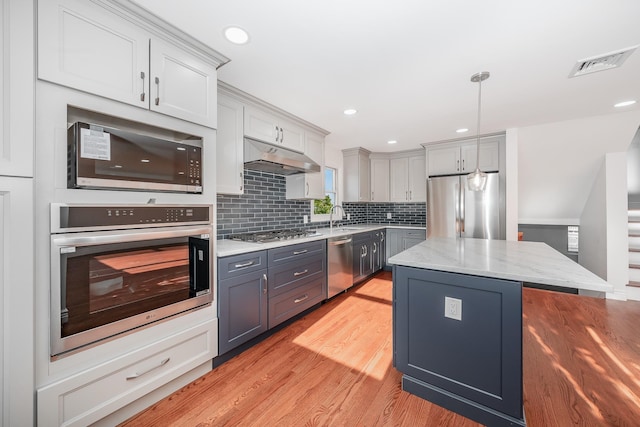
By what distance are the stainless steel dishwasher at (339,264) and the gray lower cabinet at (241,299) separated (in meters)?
1.14

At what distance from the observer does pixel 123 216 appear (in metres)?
1.44

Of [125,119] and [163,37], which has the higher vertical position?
[163,37]

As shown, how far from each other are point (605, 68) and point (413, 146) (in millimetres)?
2745

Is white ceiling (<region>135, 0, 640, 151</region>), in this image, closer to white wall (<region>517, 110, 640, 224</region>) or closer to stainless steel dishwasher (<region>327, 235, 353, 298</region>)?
white wall (<region>517, 110, 640, 224</region>)

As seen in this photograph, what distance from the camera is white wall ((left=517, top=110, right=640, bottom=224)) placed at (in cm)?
329

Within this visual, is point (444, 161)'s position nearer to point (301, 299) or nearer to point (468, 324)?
point (301, 299)

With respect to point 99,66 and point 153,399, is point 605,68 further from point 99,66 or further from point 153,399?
point 153,399

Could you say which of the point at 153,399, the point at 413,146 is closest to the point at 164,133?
the point at 153,399

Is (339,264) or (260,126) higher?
(260,126)

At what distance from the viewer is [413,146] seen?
15.7 ft

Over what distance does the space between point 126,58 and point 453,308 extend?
2.42 m

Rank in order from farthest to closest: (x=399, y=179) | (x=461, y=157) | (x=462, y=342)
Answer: (x=399, y=179) → (x=461, y=157) → (x=462, y=342)

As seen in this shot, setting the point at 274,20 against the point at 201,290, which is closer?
the point at 274,20

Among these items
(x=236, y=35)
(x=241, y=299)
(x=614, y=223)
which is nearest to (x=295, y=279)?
(x=241, y=299)
